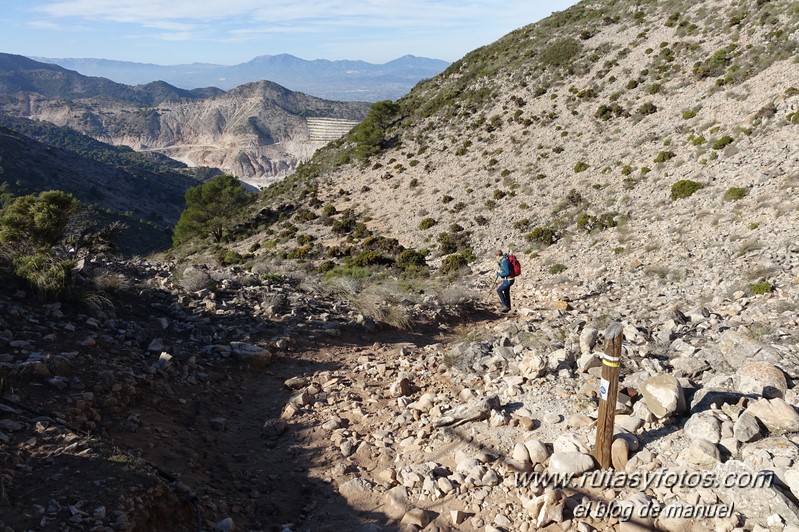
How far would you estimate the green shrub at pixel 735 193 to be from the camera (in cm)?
1420

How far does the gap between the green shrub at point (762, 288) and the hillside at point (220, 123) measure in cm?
13338

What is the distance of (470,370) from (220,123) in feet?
568

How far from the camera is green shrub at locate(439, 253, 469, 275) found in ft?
60.4

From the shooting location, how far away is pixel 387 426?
668 centimetres

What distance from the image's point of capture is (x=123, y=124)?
162500 millimetres

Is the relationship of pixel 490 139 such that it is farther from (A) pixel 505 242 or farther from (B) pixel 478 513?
(B) pixel 478 513

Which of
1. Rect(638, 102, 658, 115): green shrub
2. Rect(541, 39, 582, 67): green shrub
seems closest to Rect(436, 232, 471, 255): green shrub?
Rect(638, 102, 658, 115): green shrub

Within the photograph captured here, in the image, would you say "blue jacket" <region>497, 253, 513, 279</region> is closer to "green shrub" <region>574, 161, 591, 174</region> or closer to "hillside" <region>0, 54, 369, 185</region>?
"green shrub" <region>574, 161, 591, 174</region>

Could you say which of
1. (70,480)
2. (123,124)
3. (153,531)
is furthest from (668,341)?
(123,124)

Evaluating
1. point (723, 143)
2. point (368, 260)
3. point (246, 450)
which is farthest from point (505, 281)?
point (723, 143)

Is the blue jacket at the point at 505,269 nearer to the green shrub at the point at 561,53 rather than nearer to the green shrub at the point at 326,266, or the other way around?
the green shrub at the point at 326,266

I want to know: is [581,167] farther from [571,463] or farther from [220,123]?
[220,123]

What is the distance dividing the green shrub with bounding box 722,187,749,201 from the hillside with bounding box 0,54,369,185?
421 ft

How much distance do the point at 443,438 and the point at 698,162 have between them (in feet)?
54.8
